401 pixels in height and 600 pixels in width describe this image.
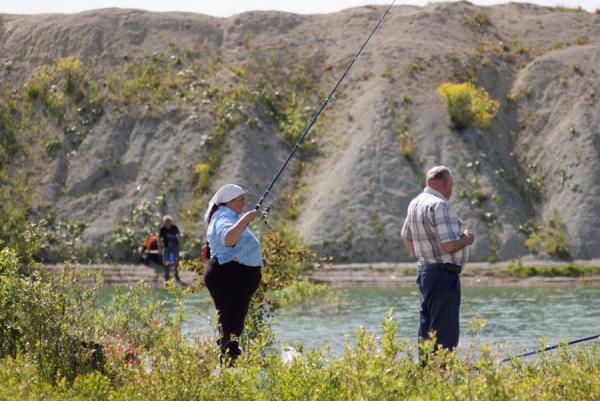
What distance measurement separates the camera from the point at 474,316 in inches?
798

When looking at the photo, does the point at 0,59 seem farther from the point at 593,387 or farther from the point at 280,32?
the point at 593,387

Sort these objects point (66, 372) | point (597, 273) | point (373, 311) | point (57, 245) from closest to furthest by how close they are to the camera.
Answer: point (66, 372), point (373, 311), point (597, 273), point (57, 245)

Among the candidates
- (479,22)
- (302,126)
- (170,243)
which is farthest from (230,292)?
(479,22)

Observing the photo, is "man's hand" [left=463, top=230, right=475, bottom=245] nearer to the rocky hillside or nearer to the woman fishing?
the woman fishing

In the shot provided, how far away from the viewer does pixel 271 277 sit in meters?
13.9

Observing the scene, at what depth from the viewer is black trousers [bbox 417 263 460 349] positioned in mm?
9594

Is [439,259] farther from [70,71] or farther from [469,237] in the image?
[70,71]

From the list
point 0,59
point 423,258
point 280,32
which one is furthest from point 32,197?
point 423,258

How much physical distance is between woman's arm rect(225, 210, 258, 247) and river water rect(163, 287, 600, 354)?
4326mm

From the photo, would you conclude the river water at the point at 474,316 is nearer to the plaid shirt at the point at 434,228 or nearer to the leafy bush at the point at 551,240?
the plaid shirt at the point at 434,228

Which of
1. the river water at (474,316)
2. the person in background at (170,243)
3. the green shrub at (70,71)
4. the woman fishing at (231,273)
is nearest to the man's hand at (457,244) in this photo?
the woman fishing at (231,273)

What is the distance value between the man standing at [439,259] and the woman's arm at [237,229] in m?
1.45

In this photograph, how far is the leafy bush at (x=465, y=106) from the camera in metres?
42.4

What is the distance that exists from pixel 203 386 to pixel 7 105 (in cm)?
4100
